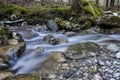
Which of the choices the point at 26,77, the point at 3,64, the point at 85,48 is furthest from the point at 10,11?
the point at 26,77

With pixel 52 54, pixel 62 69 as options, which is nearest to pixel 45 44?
pixel 52 54

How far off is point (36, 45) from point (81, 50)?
186 centimetres

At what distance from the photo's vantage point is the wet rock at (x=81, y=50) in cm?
633

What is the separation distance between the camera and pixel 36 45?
7.75 meters

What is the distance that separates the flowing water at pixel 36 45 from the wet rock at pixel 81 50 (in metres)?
0.38

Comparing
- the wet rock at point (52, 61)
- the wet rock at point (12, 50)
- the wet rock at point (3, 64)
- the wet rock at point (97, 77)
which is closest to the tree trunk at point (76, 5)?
the wet rock at point (52, 61)

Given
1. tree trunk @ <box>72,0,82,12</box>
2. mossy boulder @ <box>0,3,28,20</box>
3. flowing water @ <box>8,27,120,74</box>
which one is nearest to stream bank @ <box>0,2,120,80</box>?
flowing water @ <box>8,27,120,74</box>

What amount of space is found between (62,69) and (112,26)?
500cm

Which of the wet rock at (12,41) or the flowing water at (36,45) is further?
the wet rock at (12,41)

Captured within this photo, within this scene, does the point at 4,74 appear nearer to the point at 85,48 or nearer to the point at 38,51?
the point at 38,51

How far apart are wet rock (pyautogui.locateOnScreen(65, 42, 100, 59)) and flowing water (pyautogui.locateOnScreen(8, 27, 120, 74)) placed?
1.23ft

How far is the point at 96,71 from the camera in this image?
5.55m

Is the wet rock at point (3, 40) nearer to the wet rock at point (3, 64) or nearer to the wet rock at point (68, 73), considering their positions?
the wet rock at point (3, 64)

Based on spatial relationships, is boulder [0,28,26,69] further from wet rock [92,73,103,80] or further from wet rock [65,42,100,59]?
wet rock [92,73,103,80]
